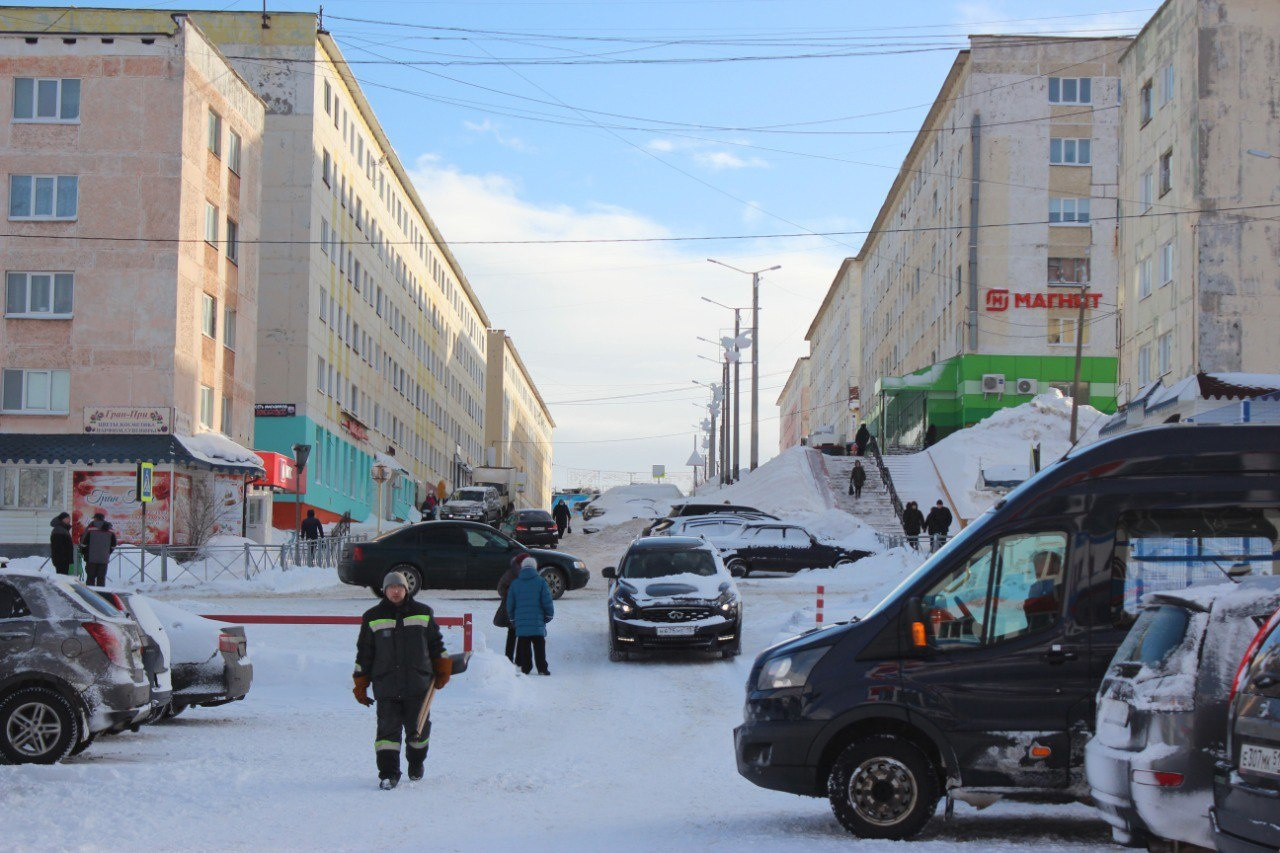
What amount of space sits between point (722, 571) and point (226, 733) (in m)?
8.93

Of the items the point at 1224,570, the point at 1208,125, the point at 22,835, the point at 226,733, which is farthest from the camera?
the point at 1208,125

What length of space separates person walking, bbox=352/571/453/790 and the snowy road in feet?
1.19

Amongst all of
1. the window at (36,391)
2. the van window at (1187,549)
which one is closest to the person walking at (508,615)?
the van window at (1187,549)

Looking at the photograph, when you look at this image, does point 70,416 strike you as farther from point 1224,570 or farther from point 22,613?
point 1224,570

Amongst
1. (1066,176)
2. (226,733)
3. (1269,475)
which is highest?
(1066,176)

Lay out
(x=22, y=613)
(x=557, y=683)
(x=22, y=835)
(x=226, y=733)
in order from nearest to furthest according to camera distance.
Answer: (x=22, y=835), (x=22, y=613), (x=226, y=733), (x=557, y=683)

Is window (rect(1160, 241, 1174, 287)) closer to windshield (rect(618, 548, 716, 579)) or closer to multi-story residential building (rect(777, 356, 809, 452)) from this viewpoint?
windshield (rect(618, 548, 716, 579))

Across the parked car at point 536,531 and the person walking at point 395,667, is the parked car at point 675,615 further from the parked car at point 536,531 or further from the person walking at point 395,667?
the parked car at point 536,531

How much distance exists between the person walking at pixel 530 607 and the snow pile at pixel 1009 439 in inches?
1587

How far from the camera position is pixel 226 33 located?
57062 mm

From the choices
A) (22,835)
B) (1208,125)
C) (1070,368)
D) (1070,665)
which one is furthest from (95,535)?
(1070,368)

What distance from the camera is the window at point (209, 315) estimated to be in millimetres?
44250

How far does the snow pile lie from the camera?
5925cm

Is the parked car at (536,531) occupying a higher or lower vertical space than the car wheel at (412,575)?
higher
